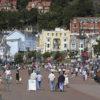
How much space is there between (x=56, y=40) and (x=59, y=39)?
846 mm

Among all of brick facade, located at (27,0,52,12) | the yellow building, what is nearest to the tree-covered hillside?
brick facade, located at (27,0,52,12)

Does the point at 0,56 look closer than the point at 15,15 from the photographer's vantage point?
Yes

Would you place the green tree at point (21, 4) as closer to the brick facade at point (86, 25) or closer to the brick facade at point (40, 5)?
the brick facade at point (40, 5)

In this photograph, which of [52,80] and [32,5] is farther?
[32,5]

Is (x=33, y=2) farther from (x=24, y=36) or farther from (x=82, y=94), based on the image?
(x=82, y=94)

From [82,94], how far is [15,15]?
107521 millimetres

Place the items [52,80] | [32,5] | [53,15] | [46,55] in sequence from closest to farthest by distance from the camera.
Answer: [52,80], [46,55], [53,15], [32,5]

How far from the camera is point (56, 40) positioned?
119625mm

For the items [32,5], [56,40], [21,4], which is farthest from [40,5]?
[56,40]

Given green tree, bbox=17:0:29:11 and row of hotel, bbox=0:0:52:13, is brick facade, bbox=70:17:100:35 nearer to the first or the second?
row of hotel, bbox=0:0:52:13

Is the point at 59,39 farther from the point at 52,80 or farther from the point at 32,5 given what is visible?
the point at 52,80

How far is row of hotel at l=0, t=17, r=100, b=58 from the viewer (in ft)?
380

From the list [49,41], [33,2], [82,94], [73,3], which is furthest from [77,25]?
[82,94]

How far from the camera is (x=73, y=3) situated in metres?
137
